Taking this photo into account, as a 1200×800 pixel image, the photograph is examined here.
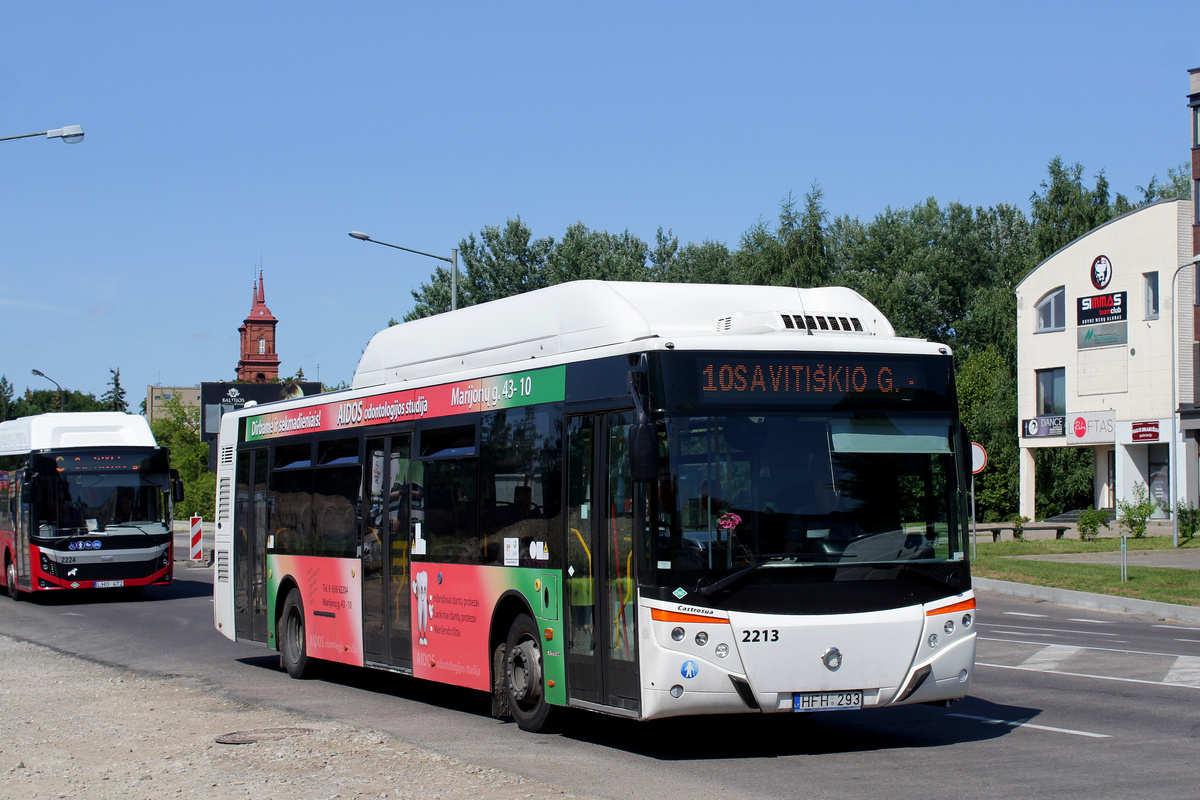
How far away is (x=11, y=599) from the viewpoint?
93.6 ft

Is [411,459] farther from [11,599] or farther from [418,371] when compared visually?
[11,599]

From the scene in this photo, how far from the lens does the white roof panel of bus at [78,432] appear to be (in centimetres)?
2652

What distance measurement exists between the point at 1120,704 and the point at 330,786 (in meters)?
6.99

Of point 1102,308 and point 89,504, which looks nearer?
point 89,504

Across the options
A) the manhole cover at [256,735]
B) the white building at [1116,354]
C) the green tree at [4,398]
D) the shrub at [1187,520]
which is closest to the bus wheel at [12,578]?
the manhole cover at [256,735]

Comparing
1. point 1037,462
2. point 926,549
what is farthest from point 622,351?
point 1037,462

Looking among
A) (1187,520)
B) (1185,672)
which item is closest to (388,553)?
(1185,672)

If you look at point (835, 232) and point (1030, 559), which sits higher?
point (835, 232)

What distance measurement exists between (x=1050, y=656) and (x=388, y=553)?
779cm

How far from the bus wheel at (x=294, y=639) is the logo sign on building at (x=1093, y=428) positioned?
4526cm

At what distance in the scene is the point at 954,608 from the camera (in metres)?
9.43

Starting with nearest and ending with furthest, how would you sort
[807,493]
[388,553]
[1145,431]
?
[807,493] → [388,553] → [1145,431]

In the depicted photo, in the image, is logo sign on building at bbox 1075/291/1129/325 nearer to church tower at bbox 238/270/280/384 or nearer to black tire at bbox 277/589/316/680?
black tire at bbox 277/589/316/680

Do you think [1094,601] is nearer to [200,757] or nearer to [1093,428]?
[200,757]
